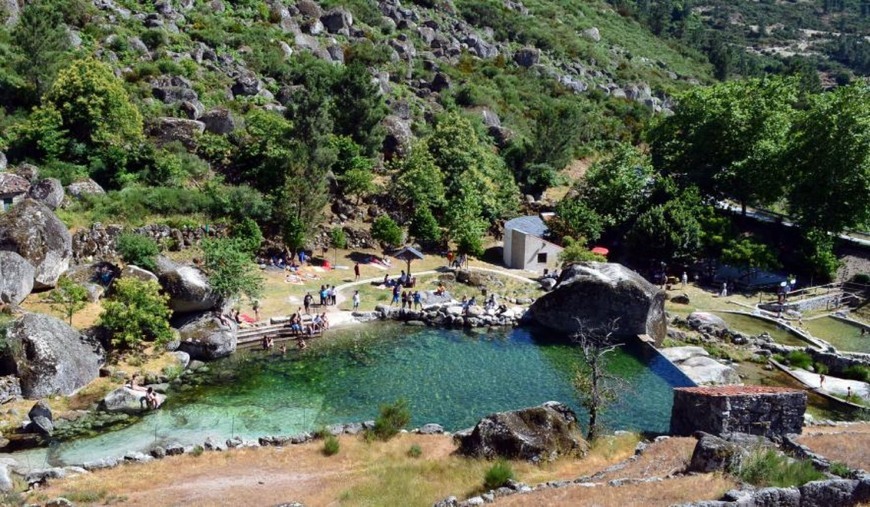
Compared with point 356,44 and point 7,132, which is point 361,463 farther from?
point 356,44

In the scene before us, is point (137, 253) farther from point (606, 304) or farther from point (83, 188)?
point (606, 304)

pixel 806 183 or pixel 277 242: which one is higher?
pixel 806 183

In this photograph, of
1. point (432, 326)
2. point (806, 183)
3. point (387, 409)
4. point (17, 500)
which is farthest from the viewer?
point (806, 183)

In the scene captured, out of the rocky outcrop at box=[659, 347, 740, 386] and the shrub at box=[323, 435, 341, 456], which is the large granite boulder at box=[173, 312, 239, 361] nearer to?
the shrub at box=[323, 435, 341, 456]

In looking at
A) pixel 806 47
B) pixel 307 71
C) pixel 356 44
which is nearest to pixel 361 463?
pixel 307 71

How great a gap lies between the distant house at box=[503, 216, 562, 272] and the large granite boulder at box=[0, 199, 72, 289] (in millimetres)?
27841

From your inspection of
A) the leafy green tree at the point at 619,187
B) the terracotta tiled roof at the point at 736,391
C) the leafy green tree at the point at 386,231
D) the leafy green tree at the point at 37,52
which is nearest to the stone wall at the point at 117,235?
the leafy green tree at the point at 386,231

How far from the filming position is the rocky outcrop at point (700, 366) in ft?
108

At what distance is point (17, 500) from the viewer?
61.6ft

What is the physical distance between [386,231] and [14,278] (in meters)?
22.7

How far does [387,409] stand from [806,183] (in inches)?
1534

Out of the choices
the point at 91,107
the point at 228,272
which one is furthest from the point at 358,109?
the point at 228,272

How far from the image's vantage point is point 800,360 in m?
35.4

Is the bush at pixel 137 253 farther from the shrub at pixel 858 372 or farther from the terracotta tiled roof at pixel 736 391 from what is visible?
the shrub at pixel 858 372
